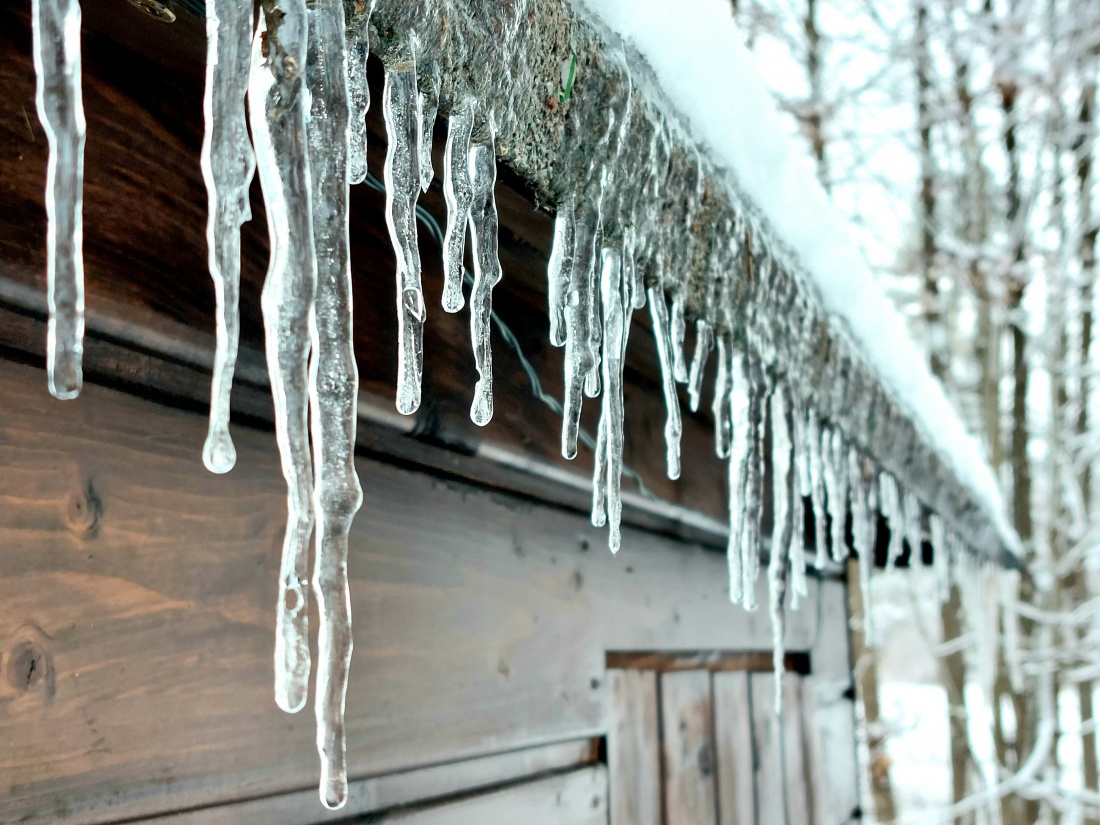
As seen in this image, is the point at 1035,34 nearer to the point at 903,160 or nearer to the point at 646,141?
the point at 903,160

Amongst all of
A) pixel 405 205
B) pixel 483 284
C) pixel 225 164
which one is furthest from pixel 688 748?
pixel 225 164

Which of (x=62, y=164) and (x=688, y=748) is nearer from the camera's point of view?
(x=62, y=164)

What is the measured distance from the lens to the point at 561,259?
697 mm

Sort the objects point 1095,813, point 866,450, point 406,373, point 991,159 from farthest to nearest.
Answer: point 991,159
point 1095,813
point 866,450
point 406,373

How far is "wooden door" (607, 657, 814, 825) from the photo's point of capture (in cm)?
152

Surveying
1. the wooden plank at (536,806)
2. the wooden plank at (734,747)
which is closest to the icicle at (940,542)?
the wooden plank at (734,747)

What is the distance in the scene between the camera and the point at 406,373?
0.56 metres

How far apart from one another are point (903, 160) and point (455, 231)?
658cm

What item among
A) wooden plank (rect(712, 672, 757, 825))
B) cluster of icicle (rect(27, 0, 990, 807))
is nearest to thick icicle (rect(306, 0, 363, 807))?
cluster of icicle (rect(27, 0, 990, 807))

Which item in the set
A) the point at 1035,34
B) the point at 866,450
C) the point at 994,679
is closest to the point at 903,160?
the point at 1035,34

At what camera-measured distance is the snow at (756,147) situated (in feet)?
2.38

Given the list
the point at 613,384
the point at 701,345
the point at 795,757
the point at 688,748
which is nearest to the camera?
the point at 613,384

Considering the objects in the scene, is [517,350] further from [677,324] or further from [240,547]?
[240,547]

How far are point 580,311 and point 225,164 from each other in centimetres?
38
